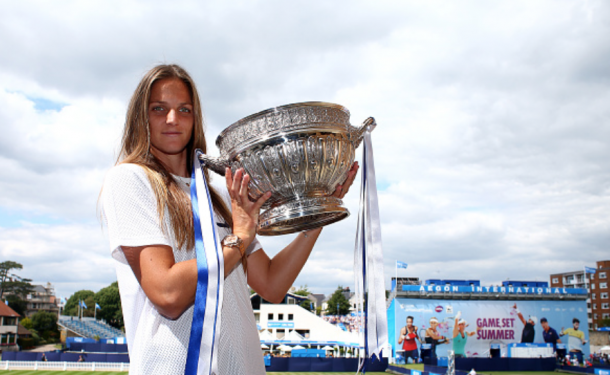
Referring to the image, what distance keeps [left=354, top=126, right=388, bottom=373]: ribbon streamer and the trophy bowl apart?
0.20 m

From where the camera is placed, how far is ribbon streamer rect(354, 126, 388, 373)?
1.70 metres

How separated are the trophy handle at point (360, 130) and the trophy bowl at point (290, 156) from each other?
5 centimetres

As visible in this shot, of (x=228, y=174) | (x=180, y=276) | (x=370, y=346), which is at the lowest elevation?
(x=370, y=346)

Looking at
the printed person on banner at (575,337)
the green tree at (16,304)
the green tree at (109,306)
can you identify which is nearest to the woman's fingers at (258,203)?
the printed person on banner at (575,337)

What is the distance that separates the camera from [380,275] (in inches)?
68.4

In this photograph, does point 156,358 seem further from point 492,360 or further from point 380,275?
point 492,360

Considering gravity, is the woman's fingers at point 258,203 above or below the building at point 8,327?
above

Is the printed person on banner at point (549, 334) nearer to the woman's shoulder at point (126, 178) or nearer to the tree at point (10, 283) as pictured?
the woman's shoulder at point (126, 178)

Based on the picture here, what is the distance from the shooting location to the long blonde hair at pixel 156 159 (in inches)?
54.4

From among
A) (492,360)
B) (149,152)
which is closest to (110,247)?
(149,152)

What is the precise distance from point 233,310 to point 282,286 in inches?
16.6

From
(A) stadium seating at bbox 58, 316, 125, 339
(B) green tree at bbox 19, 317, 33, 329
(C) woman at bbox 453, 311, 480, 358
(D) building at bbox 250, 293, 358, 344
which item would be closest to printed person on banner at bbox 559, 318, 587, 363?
(C) woman at bbox 453, 311, 480, 358

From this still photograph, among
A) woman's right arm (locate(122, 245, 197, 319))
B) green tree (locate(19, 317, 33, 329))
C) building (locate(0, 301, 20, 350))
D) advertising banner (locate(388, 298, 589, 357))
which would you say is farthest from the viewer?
green tree (locate(19, 317, 33, 329))

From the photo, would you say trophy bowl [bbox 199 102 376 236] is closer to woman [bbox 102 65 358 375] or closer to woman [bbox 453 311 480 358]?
woman [bbox 102 65 358 375]
